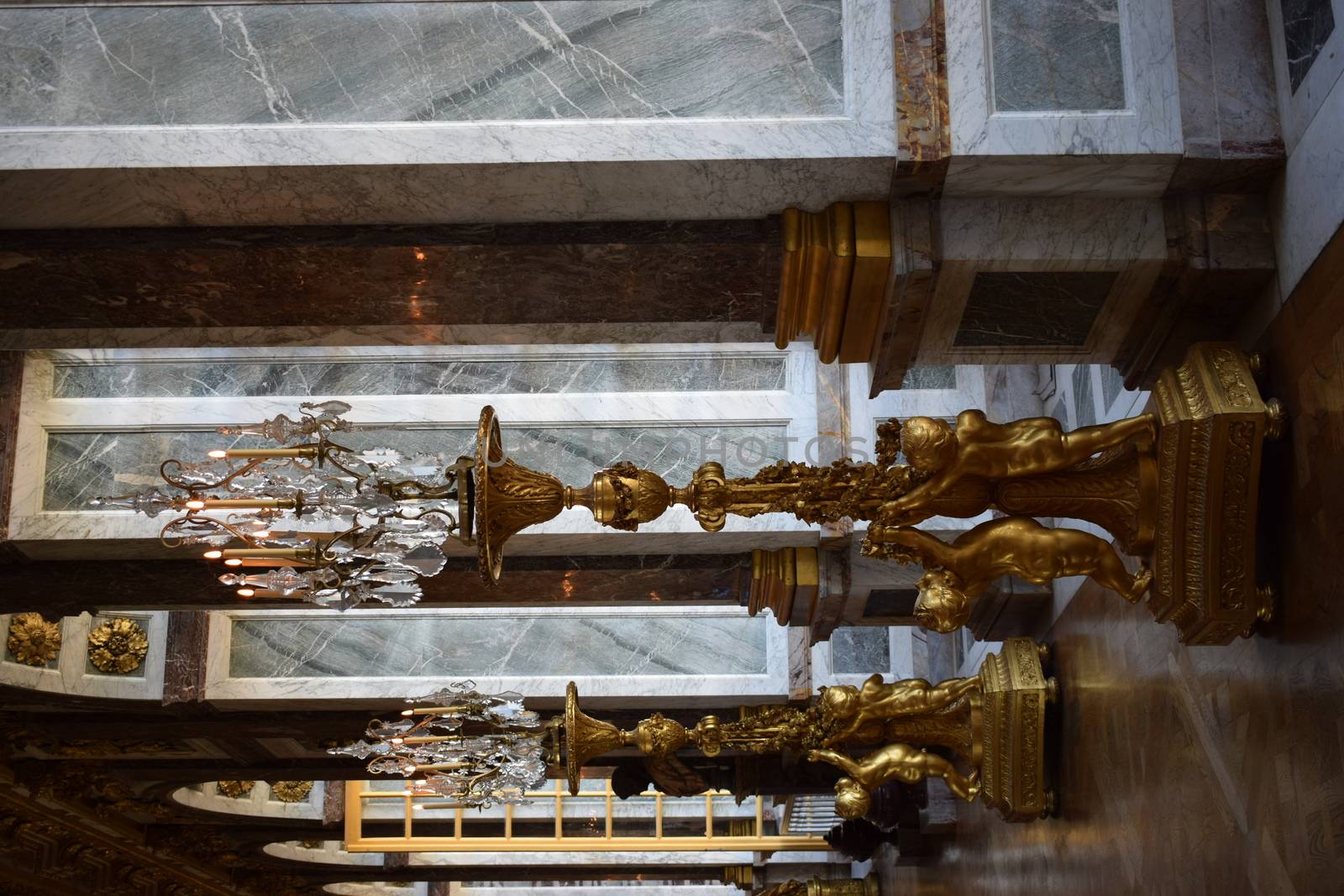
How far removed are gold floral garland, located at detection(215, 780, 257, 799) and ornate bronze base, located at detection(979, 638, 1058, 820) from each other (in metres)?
10.8

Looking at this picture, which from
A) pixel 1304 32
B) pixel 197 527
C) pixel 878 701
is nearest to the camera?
pixel 1304 32

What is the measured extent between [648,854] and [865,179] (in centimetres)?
1422

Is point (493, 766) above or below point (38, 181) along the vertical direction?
below

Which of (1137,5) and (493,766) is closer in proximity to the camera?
(1137,5)

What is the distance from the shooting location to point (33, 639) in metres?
10.6

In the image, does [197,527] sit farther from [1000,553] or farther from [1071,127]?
[1071,127]

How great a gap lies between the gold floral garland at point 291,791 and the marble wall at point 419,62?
1274 cm

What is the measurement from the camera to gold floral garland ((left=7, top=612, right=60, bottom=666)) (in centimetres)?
1055

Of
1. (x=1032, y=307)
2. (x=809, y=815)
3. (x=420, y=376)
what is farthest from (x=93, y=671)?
(x=809, y=815)

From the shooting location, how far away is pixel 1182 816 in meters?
5.46

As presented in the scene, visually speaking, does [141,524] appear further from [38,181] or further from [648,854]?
[648,854]

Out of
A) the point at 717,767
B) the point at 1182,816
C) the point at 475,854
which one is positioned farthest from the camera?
the point at 475,854

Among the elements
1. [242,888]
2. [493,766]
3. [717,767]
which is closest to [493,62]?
[493,766]

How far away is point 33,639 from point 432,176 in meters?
7.25
